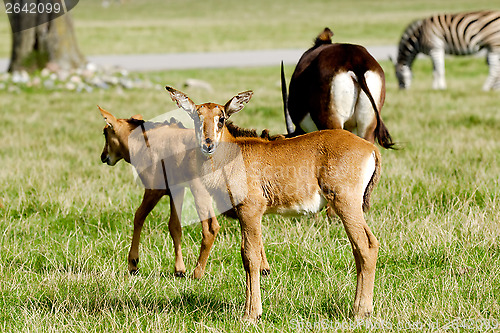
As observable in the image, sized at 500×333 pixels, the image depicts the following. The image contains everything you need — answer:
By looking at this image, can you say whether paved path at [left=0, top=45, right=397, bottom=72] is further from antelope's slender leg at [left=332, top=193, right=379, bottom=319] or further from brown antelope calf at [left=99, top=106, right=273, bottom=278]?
antelope's slender leg at [left=332, top=193, right=379, bottom=319]

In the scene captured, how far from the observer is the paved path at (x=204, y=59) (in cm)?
2166

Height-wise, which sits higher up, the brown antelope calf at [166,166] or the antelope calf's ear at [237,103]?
the antelope calf's ear at [237,103]

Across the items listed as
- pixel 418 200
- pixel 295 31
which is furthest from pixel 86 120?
pixel 295 31

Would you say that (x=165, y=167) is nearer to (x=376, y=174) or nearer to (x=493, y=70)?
(x=376, y=174)

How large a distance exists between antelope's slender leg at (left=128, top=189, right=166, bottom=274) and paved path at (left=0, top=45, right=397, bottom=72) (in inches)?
657

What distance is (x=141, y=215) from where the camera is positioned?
4004 millimetres

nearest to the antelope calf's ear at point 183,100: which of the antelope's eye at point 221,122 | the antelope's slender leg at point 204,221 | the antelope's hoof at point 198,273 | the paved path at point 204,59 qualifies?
the antelope's eye at point 221,122

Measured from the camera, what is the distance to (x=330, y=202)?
124 inches

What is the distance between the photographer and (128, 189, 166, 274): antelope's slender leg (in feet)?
13.0

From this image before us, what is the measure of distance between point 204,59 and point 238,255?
66.0 feet

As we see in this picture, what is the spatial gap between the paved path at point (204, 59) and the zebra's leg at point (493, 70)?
5842mm

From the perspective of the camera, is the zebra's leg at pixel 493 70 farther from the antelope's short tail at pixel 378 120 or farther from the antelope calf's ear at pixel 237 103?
the antelope calf's ear at pixel 237 103

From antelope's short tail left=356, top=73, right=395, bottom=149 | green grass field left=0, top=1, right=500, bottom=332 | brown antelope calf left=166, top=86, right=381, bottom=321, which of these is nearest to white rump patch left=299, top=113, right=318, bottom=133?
antelope's short tail left=356, top=73, right=395, bottom=149

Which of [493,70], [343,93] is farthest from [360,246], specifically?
[493,70]
